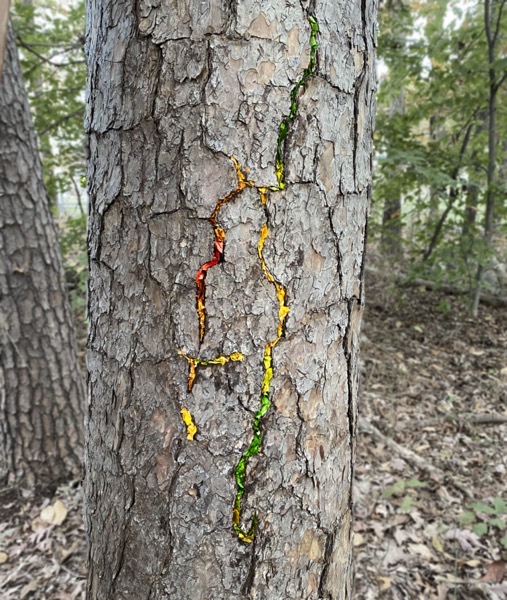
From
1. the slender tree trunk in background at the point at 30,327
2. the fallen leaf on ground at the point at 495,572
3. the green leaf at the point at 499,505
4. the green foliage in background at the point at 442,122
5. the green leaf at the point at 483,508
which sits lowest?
the fallen leaf on ground at the point at 495,572

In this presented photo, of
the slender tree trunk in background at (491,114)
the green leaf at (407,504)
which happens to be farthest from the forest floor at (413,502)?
the slender tree trunk in background at (491,114)

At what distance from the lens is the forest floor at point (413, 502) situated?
220 centimetres

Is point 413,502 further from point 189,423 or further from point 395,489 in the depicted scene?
point 189,423

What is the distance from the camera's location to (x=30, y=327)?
8.68 ft

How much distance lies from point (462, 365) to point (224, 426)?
4.57 meters

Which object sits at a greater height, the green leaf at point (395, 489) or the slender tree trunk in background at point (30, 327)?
the slender tree trunk in background at point (30, 327)

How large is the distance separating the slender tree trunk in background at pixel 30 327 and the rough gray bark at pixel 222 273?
1.94 meters

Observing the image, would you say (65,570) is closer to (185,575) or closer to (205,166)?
(185,575)

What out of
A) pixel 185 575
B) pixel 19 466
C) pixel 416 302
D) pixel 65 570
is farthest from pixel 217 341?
pixel 416 302

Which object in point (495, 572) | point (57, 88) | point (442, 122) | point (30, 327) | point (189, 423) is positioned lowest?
point (495, 572)

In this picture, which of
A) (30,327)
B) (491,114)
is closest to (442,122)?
(491,114)

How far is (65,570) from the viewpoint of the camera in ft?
7.48

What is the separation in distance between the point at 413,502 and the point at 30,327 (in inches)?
100

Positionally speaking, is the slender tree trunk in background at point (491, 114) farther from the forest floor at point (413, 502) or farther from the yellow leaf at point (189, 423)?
the yellow leaf at point (189, 423)
